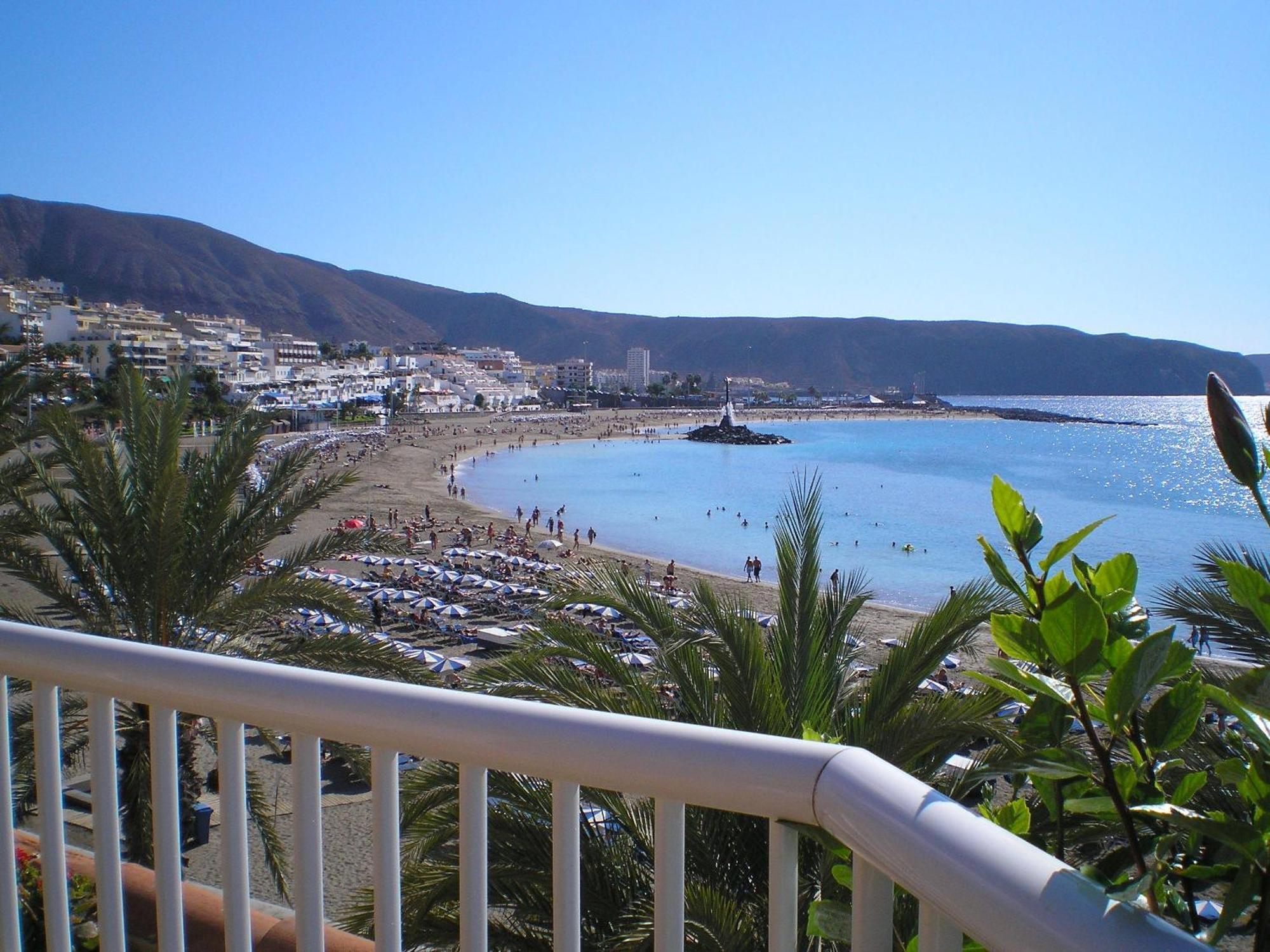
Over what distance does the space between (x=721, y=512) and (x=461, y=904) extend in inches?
1384

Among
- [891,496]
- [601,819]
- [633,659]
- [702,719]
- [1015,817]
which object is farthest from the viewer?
[891,496]

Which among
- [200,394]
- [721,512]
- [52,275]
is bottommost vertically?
[721,512]

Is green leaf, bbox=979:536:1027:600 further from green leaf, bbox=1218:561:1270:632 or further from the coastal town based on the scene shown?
the coastal town

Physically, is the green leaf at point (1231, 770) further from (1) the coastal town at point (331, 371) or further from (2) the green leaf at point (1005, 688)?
(1) the coastal town at point (331, 371)

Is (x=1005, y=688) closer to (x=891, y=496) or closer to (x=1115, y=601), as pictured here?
(x=1115, y=601)

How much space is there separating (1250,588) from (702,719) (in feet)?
9.00

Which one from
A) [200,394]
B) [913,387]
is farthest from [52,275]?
[913,387]

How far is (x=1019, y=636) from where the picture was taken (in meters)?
0.67

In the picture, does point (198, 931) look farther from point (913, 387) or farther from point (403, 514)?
point (913, 387)

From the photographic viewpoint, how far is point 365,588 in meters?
16.7

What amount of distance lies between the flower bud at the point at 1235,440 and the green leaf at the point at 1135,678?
15 centimetres

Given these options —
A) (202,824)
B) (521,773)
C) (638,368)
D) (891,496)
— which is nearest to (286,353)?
(638,368)

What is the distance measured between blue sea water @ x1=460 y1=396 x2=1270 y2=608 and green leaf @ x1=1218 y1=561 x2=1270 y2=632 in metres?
4.36

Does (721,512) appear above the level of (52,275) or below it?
below
